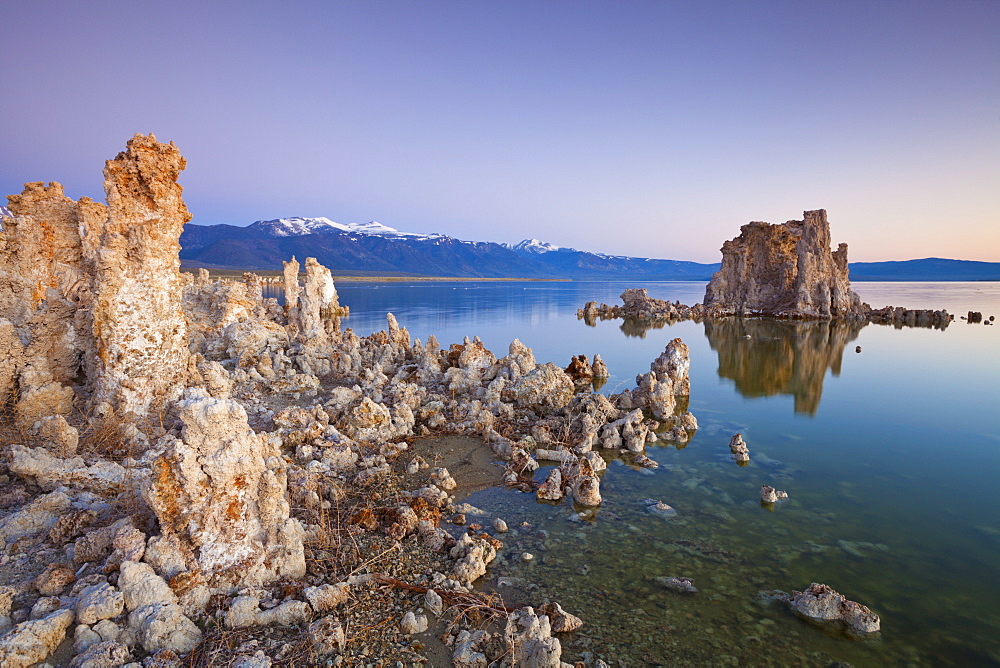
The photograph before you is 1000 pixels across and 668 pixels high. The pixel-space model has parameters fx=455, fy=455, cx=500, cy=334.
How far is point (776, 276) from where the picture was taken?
4503cm

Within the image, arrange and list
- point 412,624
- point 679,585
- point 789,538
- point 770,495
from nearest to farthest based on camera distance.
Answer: point 412,624 < point 679,585 < point 789,538 < point 770,495

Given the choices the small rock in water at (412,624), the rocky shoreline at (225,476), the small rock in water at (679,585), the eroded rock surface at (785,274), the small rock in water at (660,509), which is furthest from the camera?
the eroded rock surface at (785,274)

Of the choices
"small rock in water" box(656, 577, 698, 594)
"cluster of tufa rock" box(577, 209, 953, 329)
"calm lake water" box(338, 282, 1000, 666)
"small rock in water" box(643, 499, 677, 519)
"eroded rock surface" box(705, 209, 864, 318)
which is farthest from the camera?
"eroded rock surface" box(705, 209, 864, 318)

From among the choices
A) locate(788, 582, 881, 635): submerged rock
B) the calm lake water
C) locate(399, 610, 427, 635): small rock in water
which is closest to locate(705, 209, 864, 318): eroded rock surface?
the calm lake water

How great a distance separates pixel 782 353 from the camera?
23766 millimetres

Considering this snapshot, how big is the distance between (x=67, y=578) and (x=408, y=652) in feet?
10.4

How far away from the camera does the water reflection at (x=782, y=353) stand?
53.7 ft

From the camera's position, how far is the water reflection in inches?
644

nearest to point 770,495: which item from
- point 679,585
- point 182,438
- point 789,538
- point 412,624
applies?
point 789,538

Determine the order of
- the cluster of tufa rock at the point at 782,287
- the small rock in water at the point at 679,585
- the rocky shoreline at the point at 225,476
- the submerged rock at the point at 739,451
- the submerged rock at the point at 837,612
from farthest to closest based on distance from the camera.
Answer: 1. the cluster of tufa rock at the point at 782,287
2. the submerged rock at the point at 739,451
3. the small rock in water at the point at 679,585
4. the submerged rock at the point at 837,612
5. the rocky shoreline at the point at 225,476

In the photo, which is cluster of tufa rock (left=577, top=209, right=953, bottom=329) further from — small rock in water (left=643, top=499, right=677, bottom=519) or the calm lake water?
small rock in water (left=643, top=499, right=677, bottom=519)

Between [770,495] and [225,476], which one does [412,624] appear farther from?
[770,495]

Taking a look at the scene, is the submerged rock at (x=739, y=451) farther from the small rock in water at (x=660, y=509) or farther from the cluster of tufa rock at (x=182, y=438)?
the small rock in water at (x=660, y=509)

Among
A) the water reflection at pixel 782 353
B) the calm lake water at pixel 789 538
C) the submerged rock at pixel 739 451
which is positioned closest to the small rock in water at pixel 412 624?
the calm lake water at pixel 789 538
